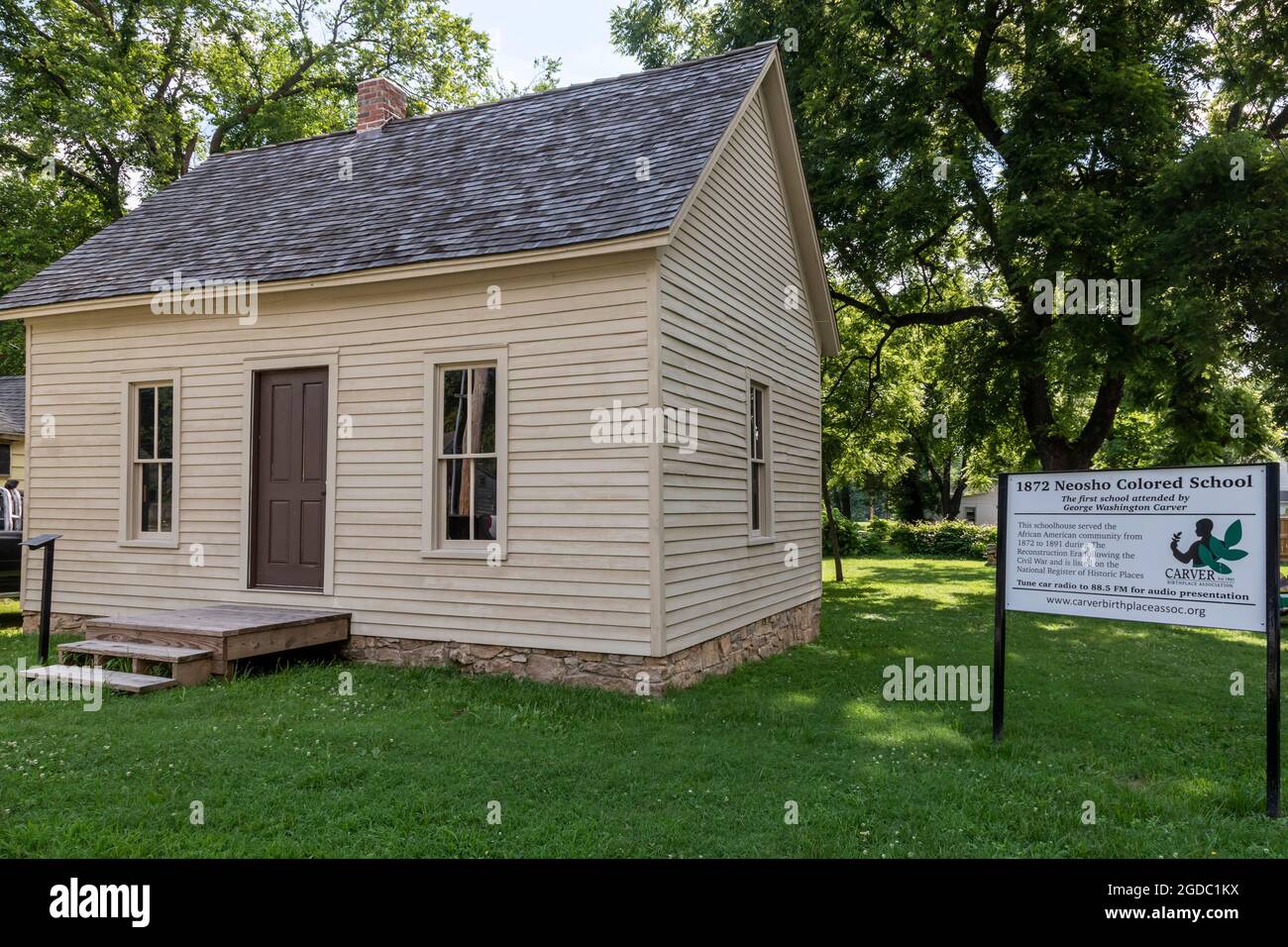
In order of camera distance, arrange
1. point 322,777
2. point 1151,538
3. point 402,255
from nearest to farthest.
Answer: point 322,777 → point 1151,538 → point 402,255

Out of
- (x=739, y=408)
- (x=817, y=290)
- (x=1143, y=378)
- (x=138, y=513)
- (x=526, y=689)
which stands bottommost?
(x=526, y=689)

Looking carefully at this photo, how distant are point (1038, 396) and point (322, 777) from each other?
16.2 metres

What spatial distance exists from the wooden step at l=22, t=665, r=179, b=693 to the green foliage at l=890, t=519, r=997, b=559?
28215 millimetres

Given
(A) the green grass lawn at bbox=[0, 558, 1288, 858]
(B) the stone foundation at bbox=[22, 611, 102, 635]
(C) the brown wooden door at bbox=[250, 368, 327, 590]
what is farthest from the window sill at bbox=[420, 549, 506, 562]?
(B) the stone foundation at bbox=[22, 611, 102, 635]

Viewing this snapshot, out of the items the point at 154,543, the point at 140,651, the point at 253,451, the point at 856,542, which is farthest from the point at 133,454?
the point at 856,542

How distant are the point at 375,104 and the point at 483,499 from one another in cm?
719

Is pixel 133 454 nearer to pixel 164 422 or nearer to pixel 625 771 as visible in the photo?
pixel 164 422

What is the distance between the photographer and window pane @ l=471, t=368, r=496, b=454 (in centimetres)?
840

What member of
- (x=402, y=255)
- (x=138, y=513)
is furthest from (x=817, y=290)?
(x=138, y=513)

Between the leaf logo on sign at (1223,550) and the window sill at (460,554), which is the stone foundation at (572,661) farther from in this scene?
the leaf logo on sign at (1223,550)

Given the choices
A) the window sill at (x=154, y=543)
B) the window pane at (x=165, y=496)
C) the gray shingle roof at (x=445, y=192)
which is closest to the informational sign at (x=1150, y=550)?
the gray shingle roof at (x=445, y=192)

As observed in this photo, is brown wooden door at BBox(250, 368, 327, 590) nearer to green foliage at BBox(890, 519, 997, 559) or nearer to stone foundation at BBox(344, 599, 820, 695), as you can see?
stone foundation at BBox(344, 599, 820, 695)

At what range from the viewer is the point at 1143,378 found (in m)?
13.3

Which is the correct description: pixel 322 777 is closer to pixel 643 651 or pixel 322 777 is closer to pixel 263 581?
pixel 643 651
